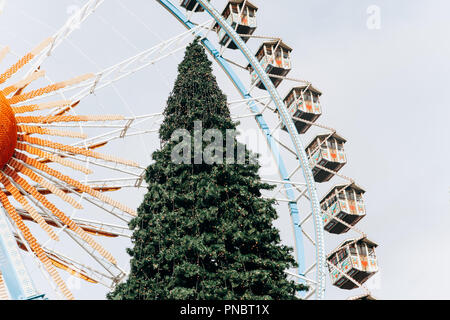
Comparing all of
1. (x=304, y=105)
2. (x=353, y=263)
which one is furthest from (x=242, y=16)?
(x=353, y=263)

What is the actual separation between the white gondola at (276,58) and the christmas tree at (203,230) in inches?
353

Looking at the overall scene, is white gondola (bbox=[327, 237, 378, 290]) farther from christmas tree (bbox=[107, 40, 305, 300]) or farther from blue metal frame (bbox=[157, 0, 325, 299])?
christmas tree (bbox=[107, 40, 305, 300])

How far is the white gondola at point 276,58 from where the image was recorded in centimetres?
2350

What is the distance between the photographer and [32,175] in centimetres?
1510

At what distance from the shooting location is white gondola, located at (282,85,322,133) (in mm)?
23531

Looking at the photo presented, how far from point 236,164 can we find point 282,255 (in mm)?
2376

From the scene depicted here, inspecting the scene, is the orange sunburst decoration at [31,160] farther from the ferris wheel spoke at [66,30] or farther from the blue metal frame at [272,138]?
the blue metal frame at [272,138]

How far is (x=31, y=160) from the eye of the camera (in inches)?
601

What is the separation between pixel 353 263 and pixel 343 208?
7.20 feet

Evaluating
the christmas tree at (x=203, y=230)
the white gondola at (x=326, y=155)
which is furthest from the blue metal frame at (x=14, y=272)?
the white gondola at (x=326, y=155)

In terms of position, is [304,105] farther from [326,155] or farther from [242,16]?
[242,16]
